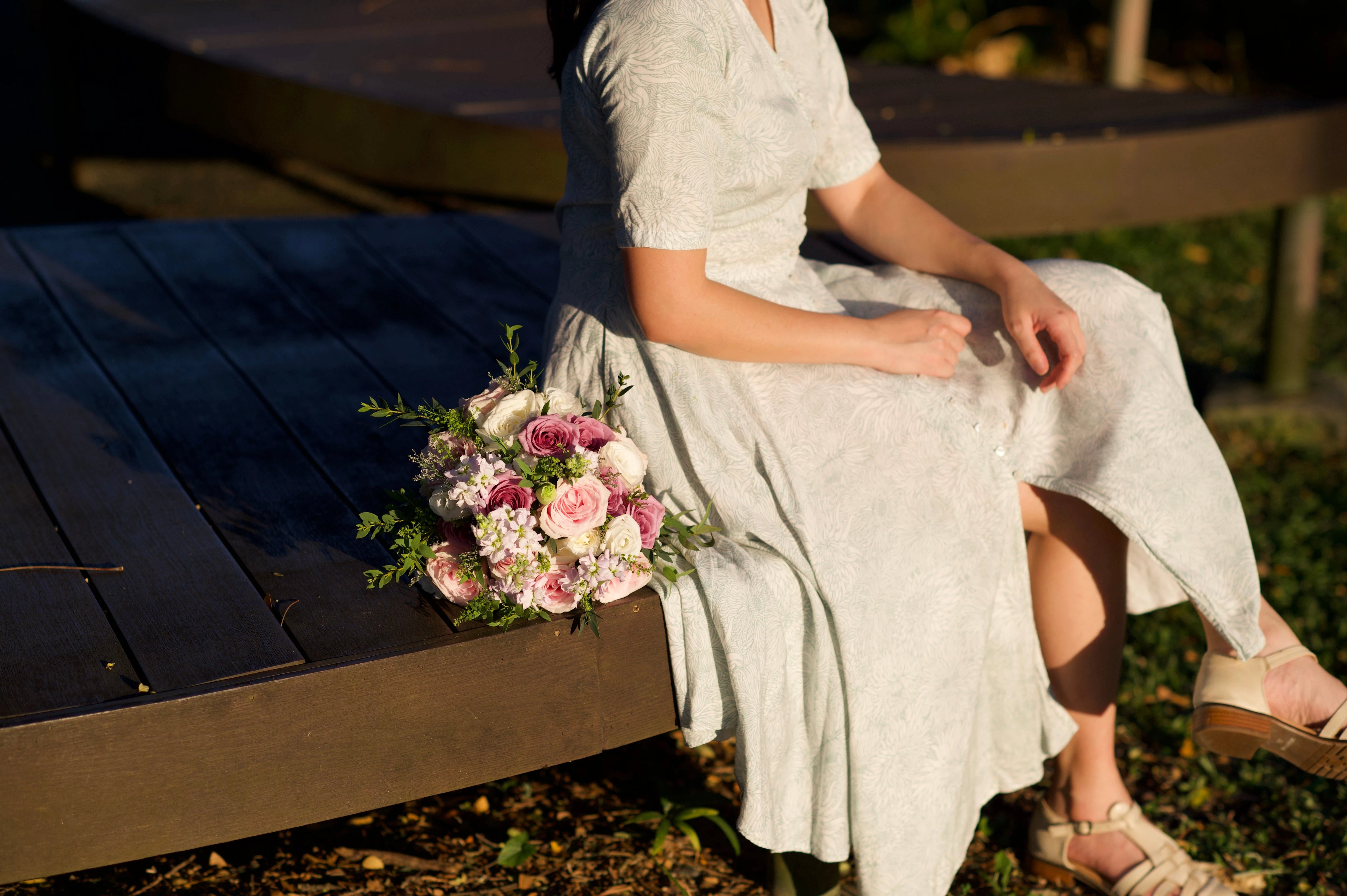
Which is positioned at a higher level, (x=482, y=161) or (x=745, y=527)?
(x=482, y=161)

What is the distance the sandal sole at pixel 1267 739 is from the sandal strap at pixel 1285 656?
8cm

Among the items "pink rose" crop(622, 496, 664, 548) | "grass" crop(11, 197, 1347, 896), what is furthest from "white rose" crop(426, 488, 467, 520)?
"grass" crop(11, 197, 1347, 896)

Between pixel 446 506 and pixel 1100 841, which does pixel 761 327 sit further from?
pixel 1100 841

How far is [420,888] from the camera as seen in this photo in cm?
211

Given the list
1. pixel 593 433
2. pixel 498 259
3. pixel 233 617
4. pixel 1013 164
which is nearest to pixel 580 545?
pixel 593 433

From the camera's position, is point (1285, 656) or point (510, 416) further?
point (1285, 656)

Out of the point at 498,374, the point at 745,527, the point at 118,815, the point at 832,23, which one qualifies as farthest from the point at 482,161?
the point at 832,23

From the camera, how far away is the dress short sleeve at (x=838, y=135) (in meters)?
2.15

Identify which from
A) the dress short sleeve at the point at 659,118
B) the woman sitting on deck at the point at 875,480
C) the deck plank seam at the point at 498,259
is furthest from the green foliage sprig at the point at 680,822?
the deck plank seam at the point at 498,259

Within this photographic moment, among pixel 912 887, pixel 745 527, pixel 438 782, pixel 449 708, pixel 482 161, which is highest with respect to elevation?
pixel 482 161

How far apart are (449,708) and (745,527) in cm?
47

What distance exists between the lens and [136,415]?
2.38 metres

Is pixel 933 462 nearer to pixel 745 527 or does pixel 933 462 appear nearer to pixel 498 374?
pixel 745 527

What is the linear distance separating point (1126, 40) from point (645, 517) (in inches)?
180
